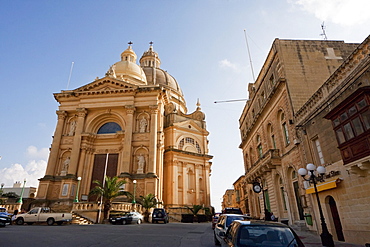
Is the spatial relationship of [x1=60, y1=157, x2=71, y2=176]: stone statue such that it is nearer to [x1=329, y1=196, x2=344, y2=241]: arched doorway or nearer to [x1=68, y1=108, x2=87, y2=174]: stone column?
[x1=68, y1=108, x2=87, y2=174]: stone column

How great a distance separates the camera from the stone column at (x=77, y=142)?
30289mm

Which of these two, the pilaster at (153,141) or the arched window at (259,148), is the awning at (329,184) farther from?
the pilaster at (153,141)

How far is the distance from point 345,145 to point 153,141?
24.2 metres

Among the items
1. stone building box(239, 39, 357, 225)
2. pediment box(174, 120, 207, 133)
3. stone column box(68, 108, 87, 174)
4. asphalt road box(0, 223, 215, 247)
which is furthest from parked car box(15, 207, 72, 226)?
pediment box(174, 120, 207, 133)

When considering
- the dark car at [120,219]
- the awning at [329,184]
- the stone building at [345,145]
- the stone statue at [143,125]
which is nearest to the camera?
the stone building at [345,145]

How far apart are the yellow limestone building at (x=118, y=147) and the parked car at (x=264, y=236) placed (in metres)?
24.5

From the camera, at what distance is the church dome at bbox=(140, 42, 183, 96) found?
2311 inches

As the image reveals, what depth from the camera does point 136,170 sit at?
30859mm

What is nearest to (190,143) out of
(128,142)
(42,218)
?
(128,142)

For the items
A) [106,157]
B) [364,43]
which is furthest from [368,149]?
[106,157]

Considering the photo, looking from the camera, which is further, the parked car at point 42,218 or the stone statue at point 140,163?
the stone statue at point 140,163

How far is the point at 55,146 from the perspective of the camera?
3209 centimetres

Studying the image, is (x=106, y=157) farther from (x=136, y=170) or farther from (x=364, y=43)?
(x=364, y=43)

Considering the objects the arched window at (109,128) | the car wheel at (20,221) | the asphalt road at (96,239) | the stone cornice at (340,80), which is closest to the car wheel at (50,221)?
the car wheel at (20,221)
